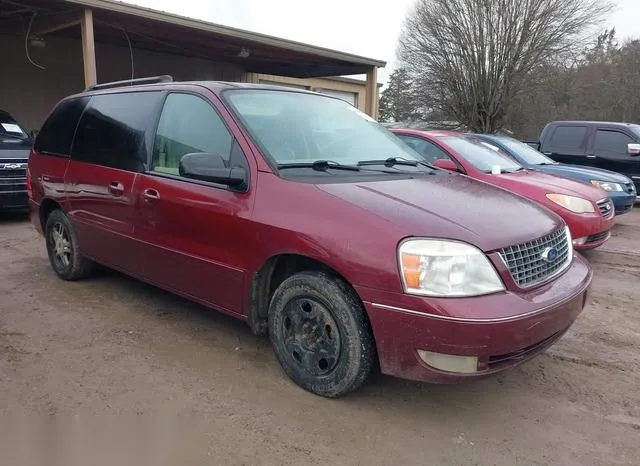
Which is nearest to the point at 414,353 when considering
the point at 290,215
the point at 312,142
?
the point at 290,215

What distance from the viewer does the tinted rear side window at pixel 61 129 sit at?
4.98 metres

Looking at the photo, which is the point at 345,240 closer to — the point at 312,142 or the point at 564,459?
the point at 312,142

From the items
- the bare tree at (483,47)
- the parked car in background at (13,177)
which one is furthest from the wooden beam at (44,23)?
the bare tree at (483,47)

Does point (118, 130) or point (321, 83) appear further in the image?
point (321, 83)

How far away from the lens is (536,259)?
2920mm

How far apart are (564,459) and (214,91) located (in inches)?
119

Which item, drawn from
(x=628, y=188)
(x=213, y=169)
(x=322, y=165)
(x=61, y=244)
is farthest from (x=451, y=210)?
(x=628, y=188)

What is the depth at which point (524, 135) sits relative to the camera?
25.2 metres

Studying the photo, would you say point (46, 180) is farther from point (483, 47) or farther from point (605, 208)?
point (483, 47)

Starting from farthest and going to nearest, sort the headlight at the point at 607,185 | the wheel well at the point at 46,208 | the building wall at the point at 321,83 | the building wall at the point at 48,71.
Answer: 1. the building wall at the point at 321,83
2. the building wall at the point at 48,71
3. the headlight at the point at 607,185
4. the wheel well at the point at 46,208

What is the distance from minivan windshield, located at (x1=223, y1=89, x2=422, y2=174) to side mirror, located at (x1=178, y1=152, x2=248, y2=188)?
0.74 ft

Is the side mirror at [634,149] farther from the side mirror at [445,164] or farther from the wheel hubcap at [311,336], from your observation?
the wheel hubcap at [311,336]

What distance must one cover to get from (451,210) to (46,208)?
4257mm

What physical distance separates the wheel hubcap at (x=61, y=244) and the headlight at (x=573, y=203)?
202 inches
